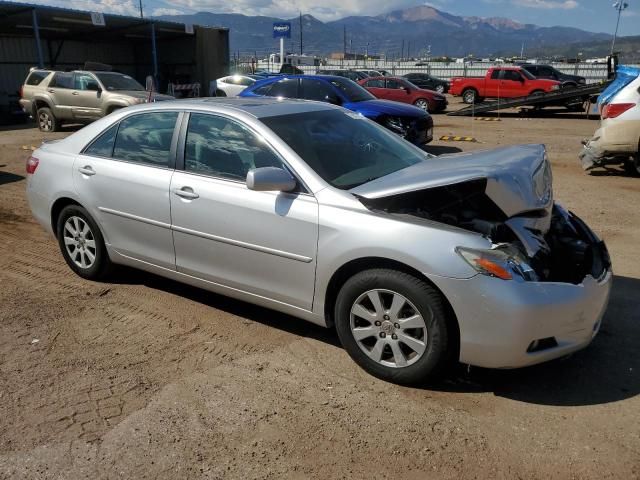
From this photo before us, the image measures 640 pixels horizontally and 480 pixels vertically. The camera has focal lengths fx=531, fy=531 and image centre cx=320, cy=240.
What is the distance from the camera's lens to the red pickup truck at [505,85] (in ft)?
72.8

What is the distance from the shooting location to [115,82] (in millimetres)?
15055

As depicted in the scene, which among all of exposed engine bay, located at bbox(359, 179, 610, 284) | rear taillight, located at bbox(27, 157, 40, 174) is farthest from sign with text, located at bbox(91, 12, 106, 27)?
exposed engine bay, located at bbox(359, 179, 610, 284)

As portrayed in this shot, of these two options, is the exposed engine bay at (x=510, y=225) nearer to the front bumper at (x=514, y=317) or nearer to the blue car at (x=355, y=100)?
the front bumper at (x=514, y=317)

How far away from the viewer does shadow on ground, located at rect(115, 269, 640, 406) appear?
10.1 ft

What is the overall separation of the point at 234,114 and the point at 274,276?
1.22 metres

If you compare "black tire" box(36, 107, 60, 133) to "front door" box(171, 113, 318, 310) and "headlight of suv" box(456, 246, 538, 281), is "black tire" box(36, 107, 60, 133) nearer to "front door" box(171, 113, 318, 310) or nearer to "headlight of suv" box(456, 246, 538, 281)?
"front door" box(171, 113, 318, 310)

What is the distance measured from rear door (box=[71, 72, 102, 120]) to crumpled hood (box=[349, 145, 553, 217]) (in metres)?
13.3

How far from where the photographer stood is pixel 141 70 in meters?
33.5

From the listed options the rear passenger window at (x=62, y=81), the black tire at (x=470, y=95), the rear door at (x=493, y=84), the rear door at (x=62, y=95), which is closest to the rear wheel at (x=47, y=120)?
the rear door at (x=62, y=95)

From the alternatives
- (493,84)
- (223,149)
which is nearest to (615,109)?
(223,149)

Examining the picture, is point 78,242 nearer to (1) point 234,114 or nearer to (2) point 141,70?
(1) point 234,114

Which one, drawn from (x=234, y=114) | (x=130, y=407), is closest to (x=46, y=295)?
(x=130, y=407)

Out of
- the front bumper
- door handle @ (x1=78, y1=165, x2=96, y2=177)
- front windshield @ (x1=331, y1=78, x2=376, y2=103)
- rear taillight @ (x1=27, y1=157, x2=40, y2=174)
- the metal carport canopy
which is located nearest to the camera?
the front bumper

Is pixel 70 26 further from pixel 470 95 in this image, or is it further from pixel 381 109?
pixel 381 109
